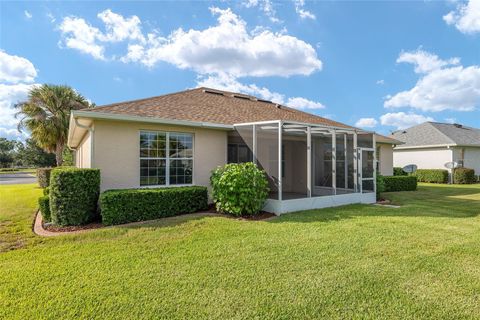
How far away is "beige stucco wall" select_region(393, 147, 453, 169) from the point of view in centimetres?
2258

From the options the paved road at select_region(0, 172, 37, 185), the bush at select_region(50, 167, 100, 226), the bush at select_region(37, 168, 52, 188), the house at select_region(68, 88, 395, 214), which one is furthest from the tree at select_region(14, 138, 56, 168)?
the bush at select_region(50, 167, 100, 226)

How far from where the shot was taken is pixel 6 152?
73312mm

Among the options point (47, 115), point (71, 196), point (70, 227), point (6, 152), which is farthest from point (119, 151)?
point (6, 152)

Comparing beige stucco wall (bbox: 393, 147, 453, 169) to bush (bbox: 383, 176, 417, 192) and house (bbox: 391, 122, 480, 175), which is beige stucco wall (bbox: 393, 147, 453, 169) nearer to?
house (bbox: 391, 122, 480, 175)

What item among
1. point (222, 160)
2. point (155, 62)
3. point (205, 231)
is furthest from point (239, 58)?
point (205, 231)

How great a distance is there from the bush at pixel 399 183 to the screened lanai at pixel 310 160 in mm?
5257

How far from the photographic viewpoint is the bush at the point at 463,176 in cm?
2097

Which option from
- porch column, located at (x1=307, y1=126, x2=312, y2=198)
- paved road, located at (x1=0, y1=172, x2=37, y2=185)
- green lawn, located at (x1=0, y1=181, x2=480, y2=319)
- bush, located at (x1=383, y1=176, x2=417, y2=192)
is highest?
porch column, located at (x1=307, y1=126, x2=312, y2=198)

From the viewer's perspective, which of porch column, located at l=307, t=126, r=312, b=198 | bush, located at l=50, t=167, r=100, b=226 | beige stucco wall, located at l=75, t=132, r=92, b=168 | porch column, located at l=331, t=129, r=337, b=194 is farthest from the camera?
porch column, located at l=331, t=129, r=337, b=194

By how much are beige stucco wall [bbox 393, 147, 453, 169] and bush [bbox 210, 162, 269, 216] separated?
69.7ft

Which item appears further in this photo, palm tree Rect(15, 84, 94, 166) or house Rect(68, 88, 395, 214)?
palm tree Rect(15, 84, 94, 166)

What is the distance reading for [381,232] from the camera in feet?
21.6

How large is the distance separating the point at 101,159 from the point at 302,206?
651cm

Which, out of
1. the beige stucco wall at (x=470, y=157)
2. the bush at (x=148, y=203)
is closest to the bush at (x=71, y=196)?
the bush at (x=148, y=203)
